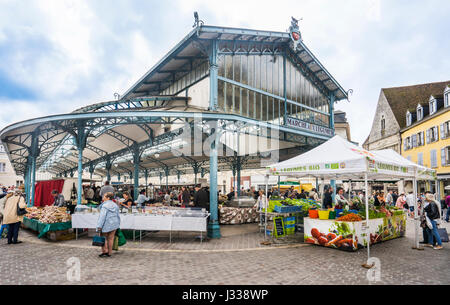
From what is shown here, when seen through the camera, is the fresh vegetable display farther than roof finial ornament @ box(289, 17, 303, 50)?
No

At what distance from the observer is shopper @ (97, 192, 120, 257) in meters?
6.78

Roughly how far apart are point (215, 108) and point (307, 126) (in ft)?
23.6

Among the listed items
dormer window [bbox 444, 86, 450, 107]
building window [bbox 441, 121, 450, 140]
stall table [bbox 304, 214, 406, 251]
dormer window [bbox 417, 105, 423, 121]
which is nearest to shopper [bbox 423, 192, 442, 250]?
stall table [bbox 304, 214, 406, 251]

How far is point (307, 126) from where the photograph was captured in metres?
15.6

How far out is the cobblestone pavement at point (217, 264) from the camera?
5.23 m

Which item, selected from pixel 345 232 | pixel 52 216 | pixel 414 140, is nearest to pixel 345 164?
pixel 345 232

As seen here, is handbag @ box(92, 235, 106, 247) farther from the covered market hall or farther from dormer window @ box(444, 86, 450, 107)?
dormer window @ box(444, 86, 450, 107)

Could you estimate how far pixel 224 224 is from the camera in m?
12.7

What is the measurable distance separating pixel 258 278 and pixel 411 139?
102ft

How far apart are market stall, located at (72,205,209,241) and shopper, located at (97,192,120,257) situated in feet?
5.01

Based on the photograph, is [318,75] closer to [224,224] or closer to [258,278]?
[224,224]

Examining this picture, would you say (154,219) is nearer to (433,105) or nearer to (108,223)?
(108,223)

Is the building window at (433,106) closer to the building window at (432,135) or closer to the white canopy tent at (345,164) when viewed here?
the building window at (432,135)
